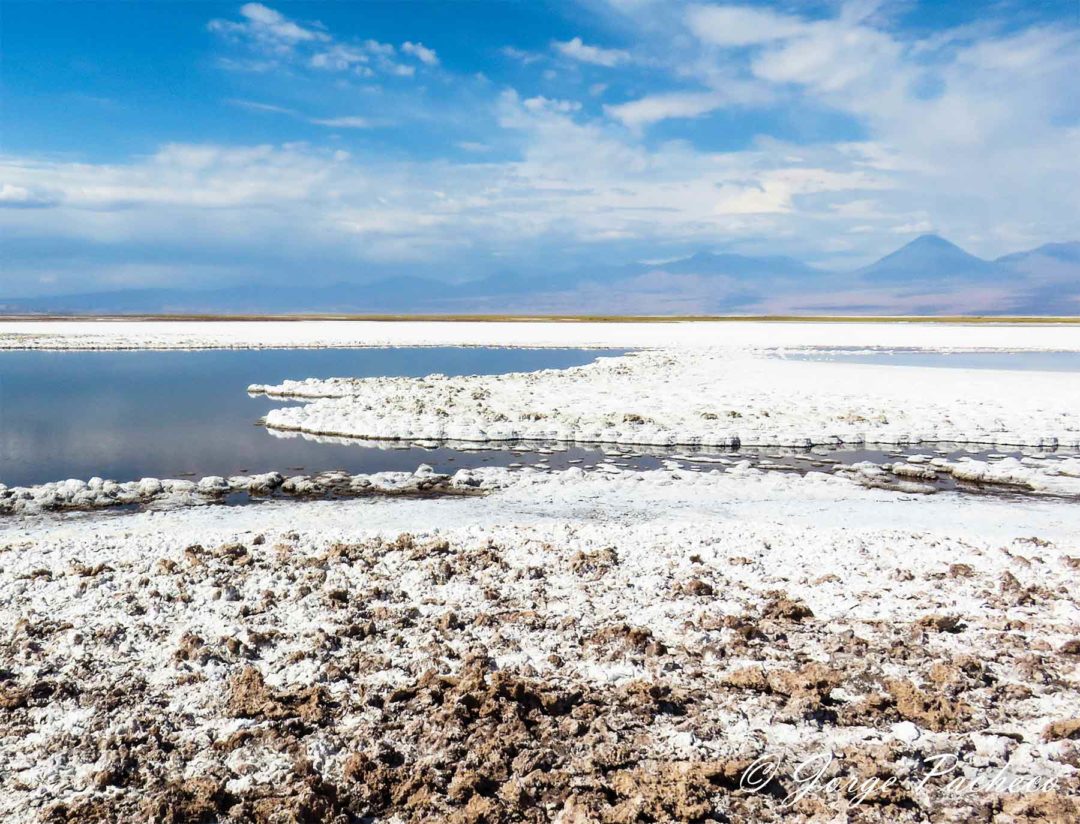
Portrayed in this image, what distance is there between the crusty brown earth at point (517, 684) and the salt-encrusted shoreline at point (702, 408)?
735 cm

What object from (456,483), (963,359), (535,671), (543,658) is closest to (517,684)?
(535,671)

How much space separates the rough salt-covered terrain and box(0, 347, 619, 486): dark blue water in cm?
423

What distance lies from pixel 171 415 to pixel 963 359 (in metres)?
28.5

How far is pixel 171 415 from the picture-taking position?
58.0 ft

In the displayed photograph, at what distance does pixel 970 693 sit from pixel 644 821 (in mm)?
2407

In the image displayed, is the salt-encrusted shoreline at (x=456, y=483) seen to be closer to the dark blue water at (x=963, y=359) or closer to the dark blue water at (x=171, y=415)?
the dark blue water at (x=171, y=415)

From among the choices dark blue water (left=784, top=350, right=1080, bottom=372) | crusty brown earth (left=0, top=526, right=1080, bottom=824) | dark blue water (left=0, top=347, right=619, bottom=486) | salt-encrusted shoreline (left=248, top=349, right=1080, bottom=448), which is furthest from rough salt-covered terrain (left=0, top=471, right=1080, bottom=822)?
dark blue water (left=784, top=350, right=1080, bottom=372)

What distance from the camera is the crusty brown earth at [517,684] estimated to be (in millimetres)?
3982

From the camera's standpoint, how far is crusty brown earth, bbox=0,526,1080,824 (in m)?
3.98

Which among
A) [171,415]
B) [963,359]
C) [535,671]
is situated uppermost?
[963,359]

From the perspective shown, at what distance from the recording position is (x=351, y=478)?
36.9ft

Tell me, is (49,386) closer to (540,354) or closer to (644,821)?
(540,354)

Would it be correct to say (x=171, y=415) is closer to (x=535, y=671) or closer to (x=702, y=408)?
(x=702, y=408)

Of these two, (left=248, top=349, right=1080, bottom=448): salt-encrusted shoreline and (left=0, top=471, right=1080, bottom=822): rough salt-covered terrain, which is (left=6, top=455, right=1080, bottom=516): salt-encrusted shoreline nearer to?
(left=0, top=471, right=1080, bottom=822): rough salt-covered terrain
